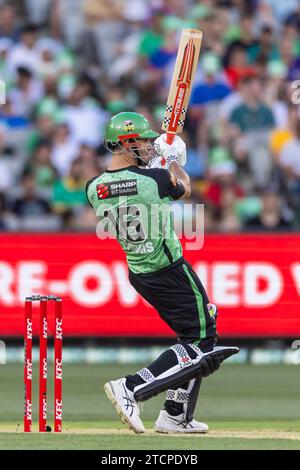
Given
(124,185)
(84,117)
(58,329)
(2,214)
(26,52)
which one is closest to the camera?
(58,329)

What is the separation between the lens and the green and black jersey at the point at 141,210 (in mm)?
7719

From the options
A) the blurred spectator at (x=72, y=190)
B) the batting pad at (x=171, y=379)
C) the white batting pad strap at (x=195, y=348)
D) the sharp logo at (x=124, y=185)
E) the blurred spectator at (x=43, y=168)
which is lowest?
the batting pad at (x=171, y=379)

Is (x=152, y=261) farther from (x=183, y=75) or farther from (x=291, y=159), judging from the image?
(x=291, y=159)

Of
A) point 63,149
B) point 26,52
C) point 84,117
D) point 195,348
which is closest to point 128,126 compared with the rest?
point 195,348

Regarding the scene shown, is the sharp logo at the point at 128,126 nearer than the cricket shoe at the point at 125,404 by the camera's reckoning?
No

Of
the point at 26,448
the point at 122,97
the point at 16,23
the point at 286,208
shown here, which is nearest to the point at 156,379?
the point at 26,448

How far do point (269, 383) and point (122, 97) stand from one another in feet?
15.9

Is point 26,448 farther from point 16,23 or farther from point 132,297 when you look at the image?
point 16,23

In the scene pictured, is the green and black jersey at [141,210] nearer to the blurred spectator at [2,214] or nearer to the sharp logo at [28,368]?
the sharp logo at [28,368]

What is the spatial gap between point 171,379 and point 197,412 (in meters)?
1.89

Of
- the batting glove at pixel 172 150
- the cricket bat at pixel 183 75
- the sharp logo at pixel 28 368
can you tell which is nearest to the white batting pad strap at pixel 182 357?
the sharp logo at pixel 28 368

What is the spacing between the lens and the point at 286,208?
45.9ft

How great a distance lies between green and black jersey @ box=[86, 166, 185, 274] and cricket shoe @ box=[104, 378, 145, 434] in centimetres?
70

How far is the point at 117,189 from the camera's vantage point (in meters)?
7.77
